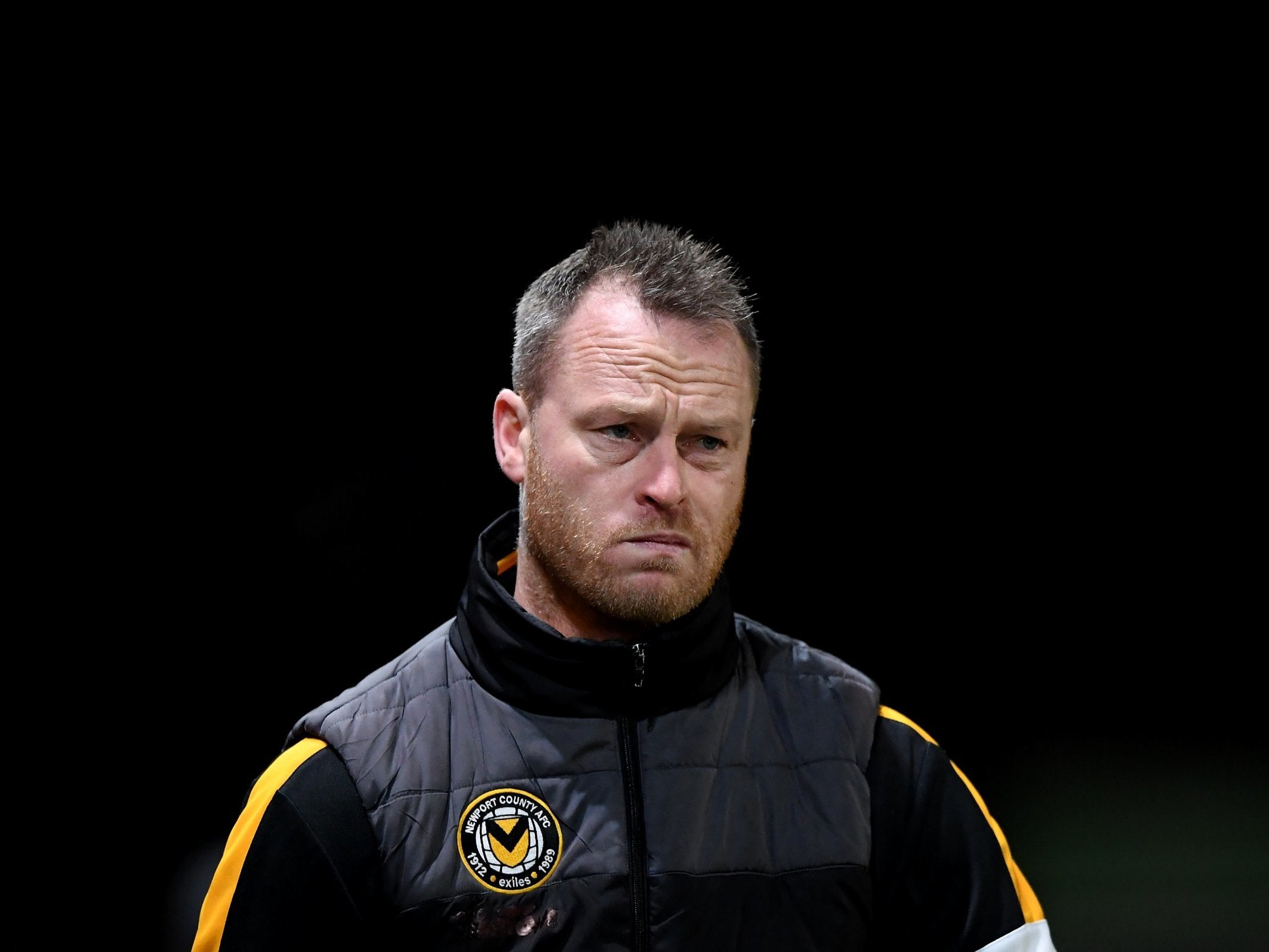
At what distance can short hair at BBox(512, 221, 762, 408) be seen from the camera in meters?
1.37

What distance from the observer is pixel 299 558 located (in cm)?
221

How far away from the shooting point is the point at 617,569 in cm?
132

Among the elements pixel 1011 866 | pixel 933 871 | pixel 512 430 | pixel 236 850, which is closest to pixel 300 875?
pixel 236 850

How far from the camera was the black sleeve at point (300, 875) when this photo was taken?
1.16 meters

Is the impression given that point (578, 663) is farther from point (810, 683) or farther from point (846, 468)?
point (846, 468)

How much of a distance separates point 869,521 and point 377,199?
45.7 inches

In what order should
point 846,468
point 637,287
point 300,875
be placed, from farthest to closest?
point 846,468, point 637,287, point 300,875

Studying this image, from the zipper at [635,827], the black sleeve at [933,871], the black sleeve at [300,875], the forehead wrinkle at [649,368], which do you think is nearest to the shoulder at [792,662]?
the black sleeve at [933,871]

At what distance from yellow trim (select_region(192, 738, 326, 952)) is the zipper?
314mm

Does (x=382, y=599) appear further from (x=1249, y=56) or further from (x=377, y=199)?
(x=1249, y=56)

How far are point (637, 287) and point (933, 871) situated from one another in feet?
2.37

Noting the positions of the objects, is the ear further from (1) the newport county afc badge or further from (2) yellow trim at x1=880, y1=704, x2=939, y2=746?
(2) yellow trim at x1=880, y1=704, x2=939, y2=746

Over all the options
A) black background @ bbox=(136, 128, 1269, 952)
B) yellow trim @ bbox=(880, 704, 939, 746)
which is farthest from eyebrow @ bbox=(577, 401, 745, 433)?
black background @ bbox=(136, 128, 1269, 952)

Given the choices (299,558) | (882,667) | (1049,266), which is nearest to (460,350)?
(299,558)
